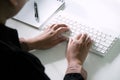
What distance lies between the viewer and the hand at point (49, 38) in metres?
1.20

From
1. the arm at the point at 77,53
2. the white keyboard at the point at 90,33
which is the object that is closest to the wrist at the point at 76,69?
the arm at the point at 77,53

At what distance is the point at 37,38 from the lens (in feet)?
4.04

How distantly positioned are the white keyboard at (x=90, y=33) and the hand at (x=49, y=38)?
0.10ft

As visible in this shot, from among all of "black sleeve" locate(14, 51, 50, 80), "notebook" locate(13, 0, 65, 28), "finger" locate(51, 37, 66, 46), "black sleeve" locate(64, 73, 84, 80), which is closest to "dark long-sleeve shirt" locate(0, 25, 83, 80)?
"black sleeve" locate(14, 51, 50, 80)

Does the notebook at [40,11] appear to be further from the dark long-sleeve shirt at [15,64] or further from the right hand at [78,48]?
the dark long-sleeve shirt at [15,64]

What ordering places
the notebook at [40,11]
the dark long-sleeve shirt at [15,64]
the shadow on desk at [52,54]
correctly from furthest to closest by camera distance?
the notebook at [40,11], the shadow on desk at [52,54], the dark long-sleeve shirt at [15,64]

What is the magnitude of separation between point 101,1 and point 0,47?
0.75 m

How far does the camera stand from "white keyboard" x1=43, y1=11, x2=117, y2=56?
1.12m

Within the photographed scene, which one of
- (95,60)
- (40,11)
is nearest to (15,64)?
(95,60)

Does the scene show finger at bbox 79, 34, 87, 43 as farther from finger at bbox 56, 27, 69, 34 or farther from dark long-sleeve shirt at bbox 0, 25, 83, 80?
dark long-sleeve shirt at bbox 0, 25, 83, 80

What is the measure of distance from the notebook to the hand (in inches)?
2.9

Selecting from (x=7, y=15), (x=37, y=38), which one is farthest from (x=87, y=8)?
(x=7, y=15)

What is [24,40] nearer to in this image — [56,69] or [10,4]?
[56,69]

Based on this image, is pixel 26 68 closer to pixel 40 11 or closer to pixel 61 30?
pixel 61 30
